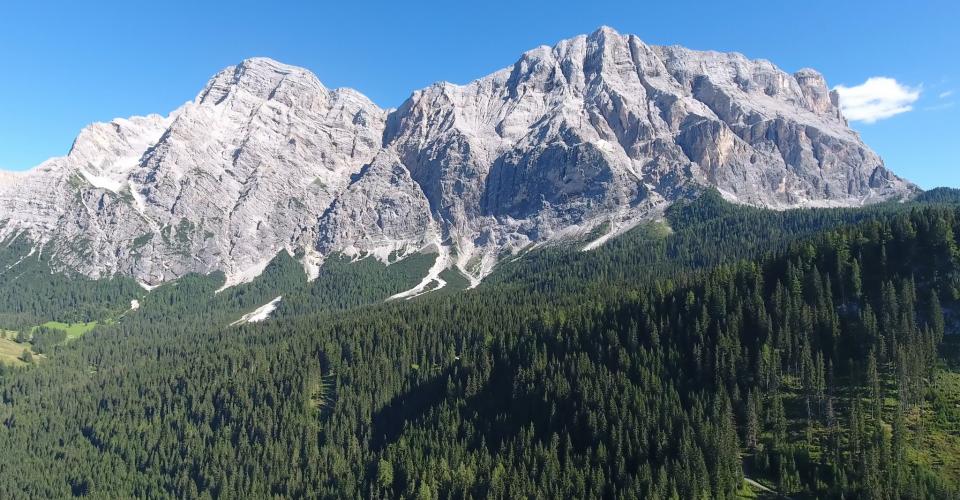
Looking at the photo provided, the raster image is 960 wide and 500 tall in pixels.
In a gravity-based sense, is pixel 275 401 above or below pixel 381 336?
below

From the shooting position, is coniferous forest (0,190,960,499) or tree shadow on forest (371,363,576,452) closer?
coniferous forest (0,190,960,499)

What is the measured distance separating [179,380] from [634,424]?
405 feet

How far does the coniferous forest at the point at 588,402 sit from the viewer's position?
8781cm

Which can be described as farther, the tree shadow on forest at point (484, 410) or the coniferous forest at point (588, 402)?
the tree shadow on forest at point (484, 410)

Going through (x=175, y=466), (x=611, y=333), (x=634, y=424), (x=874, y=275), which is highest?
(x=874, y=275)

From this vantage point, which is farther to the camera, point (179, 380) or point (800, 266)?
point (179, 380)

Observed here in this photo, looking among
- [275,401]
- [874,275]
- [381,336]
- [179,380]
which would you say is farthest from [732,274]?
[179,380]

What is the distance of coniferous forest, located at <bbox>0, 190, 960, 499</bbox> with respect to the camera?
3457 inches

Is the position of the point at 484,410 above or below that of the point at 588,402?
below

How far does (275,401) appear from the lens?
147m

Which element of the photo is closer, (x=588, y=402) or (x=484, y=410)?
(x=588, y=402)

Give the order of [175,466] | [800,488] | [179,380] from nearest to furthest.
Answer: [800,488] < [175,466] < [179,380]

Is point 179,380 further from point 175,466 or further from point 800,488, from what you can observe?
point 800,488

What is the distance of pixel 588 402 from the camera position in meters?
110
